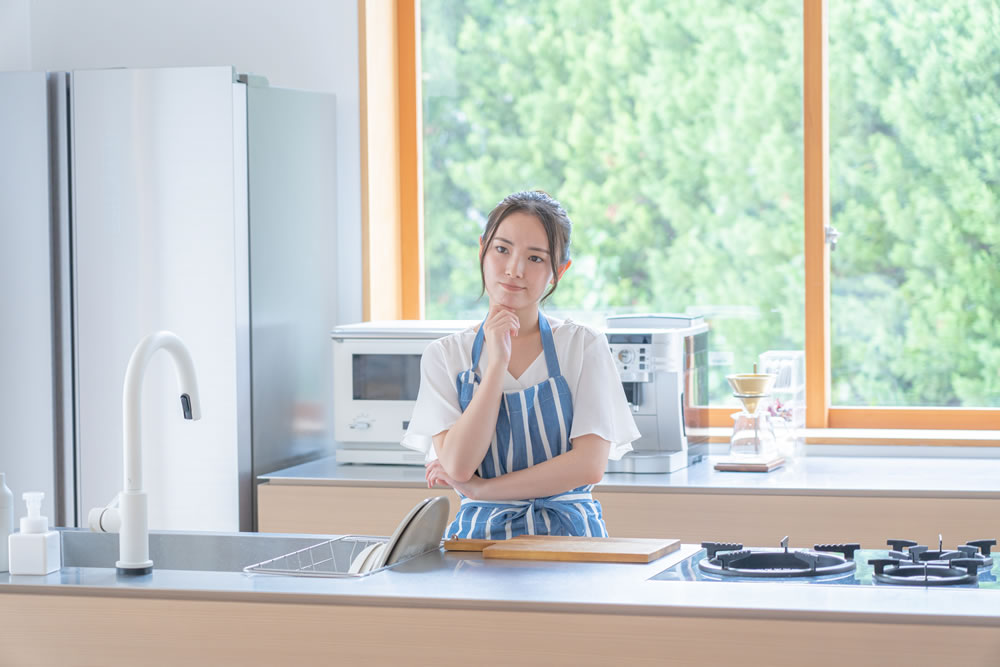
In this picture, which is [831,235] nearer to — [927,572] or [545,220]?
[545,220]

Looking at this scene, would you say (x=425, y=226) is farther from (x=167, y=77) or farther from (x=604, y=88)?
(x=167, y=77)

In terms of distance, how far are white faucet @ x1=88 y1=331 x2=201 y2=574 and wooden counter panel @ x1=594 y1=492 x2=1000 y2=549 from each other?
1326mm

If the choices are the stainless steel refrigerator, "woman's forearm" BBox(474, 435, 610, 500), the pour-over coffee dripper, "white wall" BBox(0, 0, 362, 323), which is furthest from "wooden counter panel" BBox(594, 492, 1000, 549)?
"white wall" BBox(0, 0, 362, 323)

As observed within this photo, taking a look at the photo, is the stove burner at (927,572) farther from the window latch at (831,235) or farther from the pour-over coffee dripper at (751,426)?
the window latch at (831,235)

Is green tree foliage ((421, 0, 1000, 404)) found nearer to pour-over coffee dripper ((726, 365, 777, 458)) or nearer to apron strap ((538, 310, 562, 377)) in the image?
pour-over coffee dripper ((726, 365, 777, 458))

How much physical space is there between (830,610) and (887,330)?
7.41ft

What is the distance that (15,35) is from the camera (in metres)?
3.79

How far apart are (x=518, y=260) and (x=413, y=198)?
1.92 meters

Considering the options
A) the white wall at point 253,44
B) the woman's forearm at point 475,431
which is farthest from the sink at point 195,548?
the white wall at point 253,44

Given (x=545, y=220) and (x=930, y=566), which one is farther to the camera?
(x=545, y=220)

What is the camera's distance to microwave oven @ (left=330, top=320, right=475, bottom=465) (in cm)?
328

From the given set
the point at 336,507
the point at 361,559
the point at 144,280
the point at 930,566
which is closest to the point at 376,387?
the point at 336,507

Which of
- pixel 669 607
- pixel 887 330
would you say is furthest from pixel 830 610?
pixel 887 330

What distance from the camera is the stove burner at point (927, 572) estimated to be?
1582 millimetres
